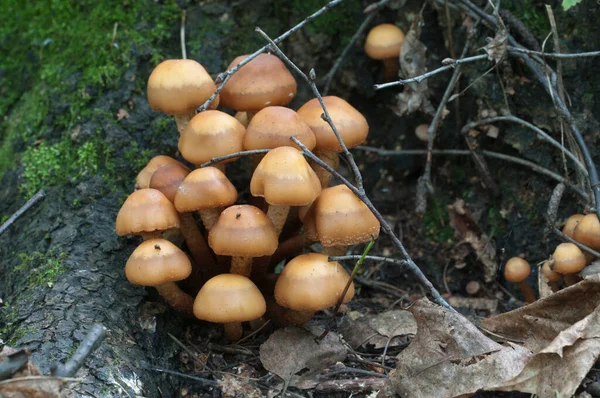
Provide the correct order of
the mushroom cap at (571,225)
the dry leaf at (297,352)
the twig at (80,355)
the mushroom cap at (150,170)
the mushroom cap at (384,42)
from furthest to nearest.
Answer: the mushroom cap at (384,42) < the mushroom cap at (571,225) < the mushroom cap at (150,170) < the dry leaf at (297,352) < the twig at (80,355)

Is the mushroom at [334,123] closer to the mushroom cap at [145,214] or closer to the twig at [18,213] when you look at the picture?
the mushroom cap at [145,214]

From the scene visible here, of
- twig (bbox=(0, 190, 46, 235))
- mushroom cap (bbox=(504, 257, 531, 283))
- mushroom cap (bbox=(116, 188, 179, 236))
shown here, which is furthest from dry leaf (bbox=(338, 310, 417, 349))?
twig (bbox=(0, 190, 46, 235))

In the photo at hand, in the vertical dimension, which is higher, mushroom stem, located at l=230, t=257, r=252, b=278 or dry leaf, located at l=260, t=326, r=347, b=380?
mushroom stem, located at l=230, t=257, r=252, b=278

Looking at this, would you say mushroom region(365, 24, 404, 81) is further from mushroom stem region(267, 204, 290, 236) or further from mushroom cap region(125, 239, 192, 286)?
mushroom cap region(125, 239, 192, 286)

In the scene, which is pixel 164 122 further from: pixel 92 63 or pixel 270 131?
pixel 270 131

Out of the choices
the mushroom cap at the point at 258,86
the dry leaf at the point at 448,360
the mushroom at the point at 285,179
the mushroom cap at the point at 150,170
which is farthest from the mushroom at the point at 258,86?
the dry leaf at the point at 448,360

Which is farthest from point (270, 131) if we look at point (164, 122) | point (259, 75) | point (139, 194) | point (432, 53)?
point (432, 53)

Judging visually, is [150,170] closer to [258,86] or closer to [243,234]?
[258,86]
